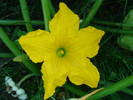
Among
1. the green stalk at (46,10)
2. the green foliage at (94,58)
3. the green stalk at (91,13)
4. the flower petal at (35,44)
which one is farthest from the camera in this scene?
the green foliage at (94,58)

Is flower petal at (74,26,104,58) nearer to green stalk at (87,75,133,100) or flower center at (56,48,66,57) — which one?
flower center at (56,48,66,57)

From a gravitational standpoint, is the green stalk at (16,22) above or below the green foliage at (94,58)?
above

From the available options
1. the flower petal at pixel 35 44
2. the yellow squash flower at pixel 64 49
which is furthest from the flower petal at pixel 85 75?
the flower petal at pixel 35 44

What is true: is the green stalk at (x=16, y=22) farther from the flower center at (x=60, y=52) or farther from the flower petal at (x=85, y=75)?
the flower petal at (x=85, y=75)

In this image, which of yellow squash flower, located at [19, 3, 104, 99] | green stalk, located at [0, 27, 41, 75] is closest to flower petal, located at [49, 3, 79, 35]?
yellow squash flower, located at [19, 3, 104, 99]

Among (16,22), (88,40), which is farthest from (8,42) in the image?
(88,40)

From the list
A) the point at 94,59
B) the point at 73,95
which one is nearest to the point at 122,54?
the point at 94,59

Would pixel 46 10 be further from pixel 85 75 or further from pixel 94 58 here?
pixel 94 58
